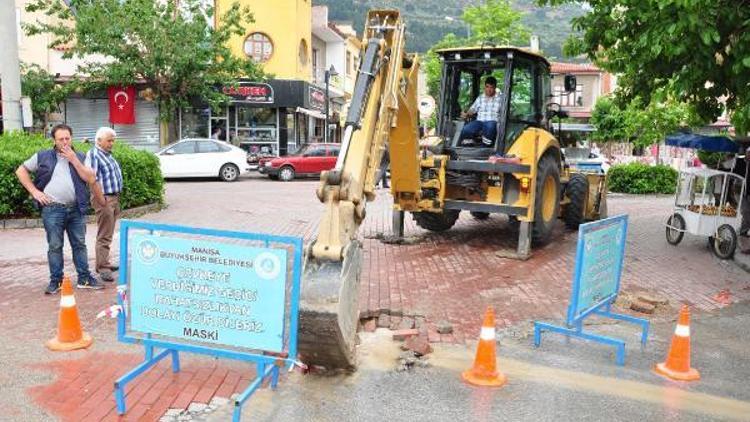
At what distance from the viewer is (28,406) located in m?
4.60

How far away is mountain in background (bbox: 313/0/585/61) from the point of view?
93.8m

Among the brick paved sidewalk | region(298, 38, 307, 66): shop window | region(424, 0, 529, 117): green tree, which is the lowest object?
the brick paved sidewalk

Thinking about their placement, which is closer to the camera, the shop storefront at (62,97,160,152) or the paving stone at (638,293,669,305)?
the paving stone at (638,293,669,305)

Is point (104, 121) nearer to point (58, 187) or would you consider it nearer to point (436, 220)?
point (436, 220)

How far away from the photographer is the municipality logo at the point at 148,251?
15.5 ft

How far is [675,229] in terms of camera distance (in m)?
11.6

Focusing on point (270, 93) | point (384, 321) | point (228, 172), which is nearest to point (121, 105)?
point (270, 93)

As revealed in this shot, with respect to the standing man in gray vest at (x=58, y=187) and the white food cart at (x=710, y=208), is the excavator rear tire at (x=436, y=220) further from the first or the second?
the standing man in gray vest at (x=58, y=187)

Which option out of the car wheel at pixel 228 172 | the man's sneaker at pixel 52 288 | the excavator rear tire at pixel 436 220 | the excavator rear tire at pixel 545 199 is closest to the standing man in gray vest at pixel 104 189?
the man's sneaker at pixel 52 288

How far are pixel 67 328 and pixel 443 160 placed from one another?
577 centimetres

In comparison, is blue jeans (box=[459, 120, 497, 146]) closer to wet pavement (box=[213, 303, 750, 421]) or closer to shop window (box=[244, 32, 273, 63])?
wet pavement (box=[213, 303, 750, 421])

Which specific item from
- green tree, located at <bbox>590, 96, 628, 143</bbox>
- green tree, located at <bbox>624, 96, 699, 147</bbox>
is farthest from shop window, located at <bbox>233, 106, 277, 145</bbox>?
green tree, located at <bbox>590, 96, 628, 143</bbox>

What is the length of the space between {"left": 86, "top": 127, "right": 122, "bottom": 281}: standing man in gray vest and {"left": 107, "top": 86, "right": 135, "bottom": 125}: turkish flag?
71.4 ft

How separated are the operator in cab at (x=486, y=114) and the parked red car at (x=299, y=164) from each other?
47.9 feet
